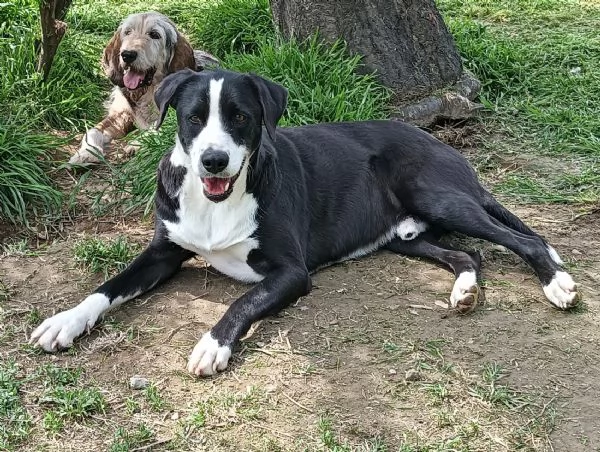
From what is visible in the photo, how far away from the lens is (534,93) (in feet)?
22.9

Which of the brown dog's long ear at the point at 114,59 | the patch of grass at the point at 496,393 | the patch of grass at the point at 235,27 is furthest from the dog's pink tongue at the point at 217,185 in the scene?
the patch of grass at the point at 235,27

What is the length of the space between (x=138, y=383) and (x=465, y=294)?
1.59m

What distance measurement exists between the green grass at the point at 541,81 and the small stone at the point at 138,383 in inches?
115

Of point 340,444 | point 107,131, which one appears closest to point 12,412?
point 340,444

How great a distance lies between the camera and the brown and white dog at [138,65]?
594 centimetres

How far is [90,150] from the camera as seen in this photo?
221 inches

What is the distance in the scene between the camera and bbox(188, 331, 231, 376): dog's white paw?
3457 mm

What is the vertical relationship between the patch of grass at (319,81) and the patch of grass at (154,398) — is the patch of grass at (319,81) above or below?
above

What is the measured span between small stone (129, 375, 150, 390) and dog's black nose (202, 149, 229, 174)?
0.95 m

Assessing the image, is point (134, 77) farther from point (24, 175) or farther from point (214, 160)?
point (214, 160)

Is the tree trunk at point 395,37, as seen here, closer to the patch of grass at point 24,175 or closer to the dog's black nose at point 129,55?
the dog's black nose at point 129,55

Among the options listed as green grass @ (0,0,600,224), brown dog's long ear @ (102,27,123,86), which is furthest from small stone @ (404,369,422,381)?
brown dog's long ear @ (102,27,123,86)

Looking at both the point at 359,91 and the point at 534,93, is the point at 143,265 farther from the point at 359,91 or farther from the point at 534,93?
the point at 534,93

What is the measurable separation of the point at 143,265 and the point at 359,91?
253 cm
